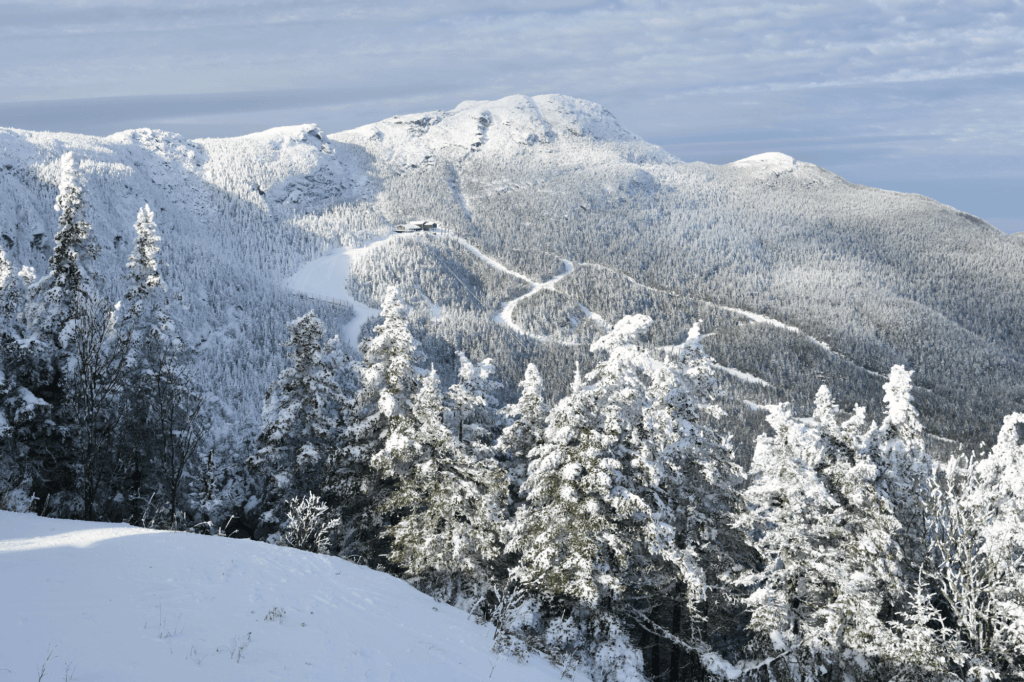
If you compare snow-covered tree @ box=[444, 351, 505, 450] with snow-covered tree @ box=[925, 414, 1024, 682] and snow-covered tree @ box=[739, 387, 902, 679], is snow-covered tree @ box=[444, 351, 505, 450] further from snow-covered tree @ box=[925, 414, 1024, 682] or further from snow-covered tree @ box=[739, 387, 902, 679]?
snow-covered tree @ box=[925, 414, 1024, 682]

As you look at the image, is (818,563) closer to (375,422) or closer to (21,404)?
(375,422)

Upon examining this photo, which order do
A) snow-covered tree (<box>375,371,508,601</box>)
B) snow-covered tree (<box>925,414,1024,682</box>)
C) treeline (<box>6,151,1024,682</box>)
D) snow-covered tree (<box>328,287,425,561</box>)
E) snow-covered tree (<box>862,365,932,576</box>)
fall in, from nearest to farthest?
snow-covered tree (<box>925,414,1024,682</box>) → treeline (<box>6,151,1024,682</box>) → snow-covered tree (<box>375,371,508,601</box>) → snow-covered tree (<box>328,287,425,561</box>) → snow-covered tree (<box>862,365,932,576</box>)

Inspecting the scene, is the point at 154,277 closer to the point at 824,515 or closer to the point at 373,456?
the point at 373,456

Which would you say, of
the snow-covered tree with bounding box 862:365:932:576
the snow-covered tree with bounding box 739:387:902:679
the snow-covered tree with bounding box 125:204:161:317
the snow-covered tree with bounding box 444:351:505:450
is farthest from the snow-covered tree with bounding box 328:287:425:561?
the snow-covered tree with bounding box 862:365:932:576

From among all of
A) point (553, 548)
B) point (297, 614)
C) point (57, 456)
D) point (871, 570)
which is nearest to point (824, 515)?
point (871, 570)

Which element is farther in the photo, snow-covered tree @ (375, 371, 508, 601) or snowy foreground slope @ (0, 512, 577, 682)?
snow-covered tree @ (375, 371, 508, 601)

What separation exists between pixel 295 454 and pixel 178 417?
20.3 feet

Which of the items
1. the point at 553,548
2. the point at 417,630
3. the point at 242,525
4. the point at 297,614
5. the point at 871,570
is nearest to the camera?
the point at 297,614

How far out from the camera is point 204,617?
9.85m

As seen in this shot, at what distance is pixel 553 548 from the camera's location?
17641 mm

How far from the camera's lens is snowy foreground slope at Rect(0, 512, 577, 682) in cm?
777

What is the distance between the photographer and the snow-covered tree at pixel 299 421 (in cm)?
2483

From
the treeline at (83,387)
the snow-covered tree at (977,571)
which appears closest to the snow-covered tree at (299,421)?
the treeline at (83,387)

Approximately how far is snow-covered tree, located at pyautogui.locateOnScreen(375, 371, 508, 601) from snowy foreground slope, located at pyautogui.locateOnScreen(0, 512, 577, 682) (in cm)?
436
